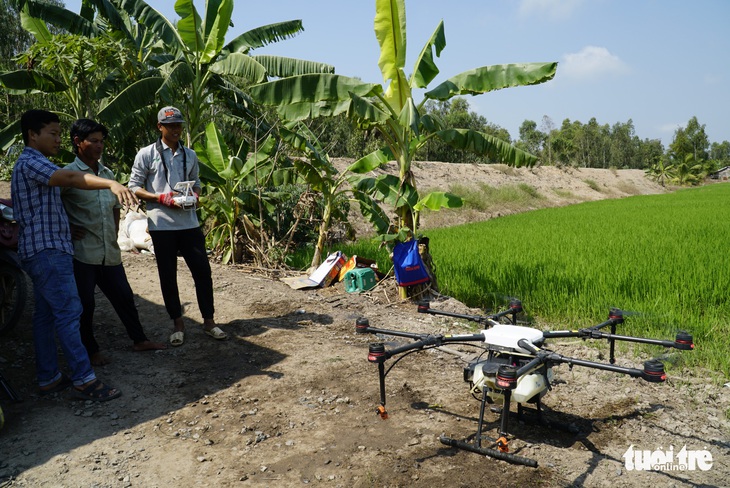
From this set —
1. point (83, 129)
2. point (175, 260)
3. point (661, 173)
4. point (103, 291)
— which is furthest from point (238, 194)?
point (661, 173)

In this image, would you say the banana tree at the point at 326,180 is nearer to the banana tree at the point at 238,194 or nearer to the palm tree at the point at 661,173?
the banana tree at the point at 238,194

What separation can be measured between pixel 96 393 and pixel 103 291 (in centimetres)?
88

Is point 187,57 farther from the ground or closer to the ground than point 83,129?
farther from the ground

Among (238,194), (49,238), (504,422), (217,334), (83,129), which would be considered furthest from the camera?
(238,194)

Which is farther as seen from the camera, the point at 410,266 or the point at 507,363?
the point at 410,266

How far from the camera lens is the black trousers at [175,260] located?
4176mm

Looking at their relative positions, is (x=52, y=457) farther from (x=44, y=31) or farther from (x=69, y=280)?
(x=44, y=31)

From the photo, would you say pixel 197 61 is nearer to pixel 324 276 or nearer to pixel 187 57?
pixel 187 57

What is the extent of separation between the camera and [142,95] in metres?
7.68

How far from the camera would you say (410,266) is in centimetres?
565

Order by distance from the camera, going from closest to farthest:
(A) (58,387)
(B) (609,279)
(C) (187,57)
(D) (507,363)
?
1. (D) (507,363)
2. (A) (58,387)
3. (B) (609,279)
4. (C) (187,57)

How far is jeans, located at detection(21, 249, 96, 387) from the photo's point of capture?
10.7 feet

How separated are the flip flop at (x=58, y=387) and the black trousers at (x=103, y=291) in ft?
0.99

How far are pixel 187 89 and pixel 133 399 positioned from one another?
675 cm
